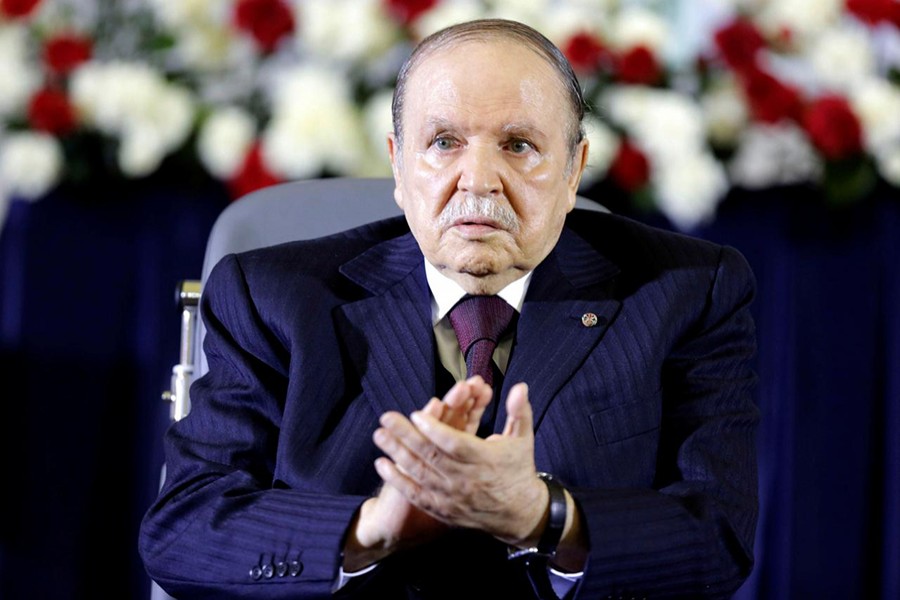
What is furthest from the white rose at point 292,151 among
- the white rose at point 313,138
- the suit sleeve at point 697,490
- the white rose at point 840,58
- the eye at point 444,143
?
the white rose at point 840,58

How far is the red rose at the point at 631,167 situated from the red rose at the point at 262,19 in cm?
77

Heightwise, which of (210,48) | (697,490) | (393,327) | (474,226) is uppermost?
(210,48)

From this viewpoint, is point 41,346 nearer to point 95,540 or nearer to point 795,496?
point 95,540

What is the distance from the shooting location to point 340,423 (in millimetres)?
1743

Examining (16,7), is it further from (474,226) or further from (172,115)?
(474,226)

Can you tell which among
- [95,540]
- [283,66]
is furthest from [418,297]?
[95,540]

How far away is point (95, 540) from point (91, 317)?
50 centimetres

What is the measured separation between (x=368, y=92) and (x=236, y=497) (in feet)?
4.29

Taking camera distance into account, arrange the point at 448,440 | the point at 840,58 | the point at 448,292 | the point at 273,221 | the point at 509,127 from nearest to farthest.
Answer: the point at 448,440 < the point at 509,127 < the point at 448,292 < the point at 273,221 < the point at 840,58

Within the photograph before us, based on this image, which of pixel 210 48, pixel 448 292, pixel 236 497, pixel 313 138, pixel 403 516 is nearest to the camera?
pixel 403 516

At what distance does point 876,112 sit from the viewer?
2816 millimetres

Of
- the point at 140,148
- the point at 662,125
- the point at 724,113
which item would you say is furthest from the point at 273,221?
the point at 724,113

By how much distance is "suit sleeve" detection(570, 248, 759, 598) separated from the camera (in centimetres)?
156

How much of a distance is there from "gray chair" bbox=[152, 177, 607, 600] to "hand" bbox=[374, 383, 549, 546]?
669 millimetres
